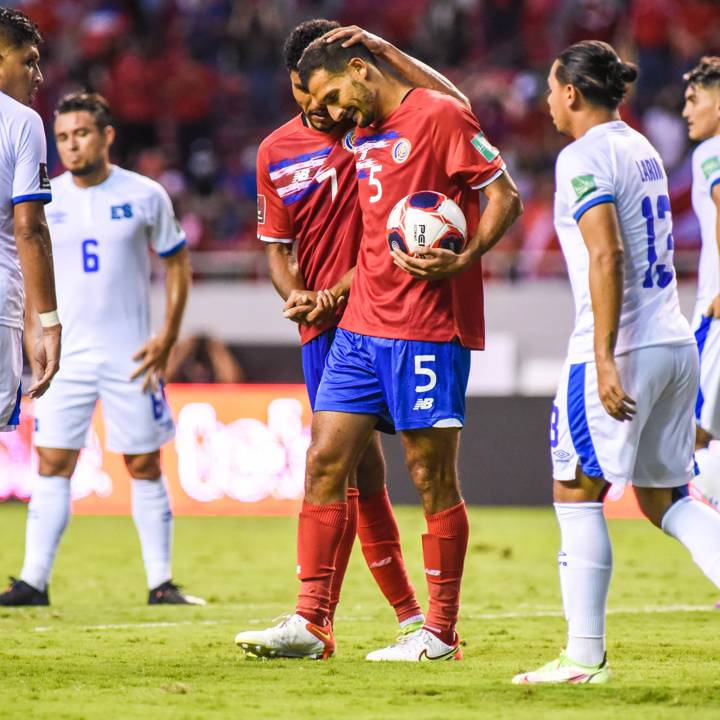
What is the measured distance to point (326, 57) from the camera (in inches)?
212

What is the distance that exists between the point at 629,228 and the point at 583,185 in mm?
262

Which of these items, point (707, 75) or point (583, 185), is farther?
point (707, 75)

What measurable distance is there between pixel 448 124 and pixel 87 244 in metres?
3.17

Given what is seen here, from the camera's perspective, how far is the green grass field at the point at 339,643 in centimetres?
446

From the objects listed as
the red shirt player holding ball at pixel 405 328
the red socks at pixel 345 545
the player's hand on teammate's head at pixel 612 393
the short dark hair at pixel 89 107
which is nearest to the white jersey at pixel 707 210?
the red shirt player holding ball at pixel 405 328

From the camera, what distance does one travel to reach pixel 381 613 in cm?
740

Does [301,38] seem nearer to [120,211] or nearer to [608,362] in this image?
[608,362]

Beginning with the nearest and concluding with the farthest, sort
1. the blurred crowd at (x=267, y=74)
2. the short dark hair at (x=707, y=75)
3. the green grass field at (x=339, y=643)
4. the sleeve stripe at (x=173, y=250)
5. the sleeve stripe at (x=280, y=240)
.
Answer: the green grass field at (x=339, y=643), the sleeve stripe at (x=280, y=240), the short dark hair at (x=707, y=75), the sleeve stripe at (x=173, y=250), the blurred crowd at (x=267, y=74)

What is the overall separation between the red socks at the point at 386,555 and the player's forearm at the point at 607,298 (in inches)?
59.6

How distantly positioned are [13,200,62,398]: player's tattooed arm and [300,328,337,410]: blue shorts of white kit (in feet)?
3.56

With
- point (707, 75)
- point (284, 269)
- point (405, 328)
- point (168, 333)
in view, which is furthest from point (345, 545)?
point (707, 75)

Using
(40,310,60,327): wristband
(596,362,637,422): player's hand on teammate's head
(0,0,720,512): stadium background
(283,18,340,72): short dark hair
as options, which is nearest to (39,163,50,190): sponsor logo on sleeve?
(40,310,60,327): wristband

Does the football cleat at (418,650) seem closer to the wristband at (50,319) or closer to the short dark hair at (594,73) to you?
the wristband at (50,319)

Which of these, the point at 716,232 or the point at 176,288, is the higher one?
the point at 716,232
